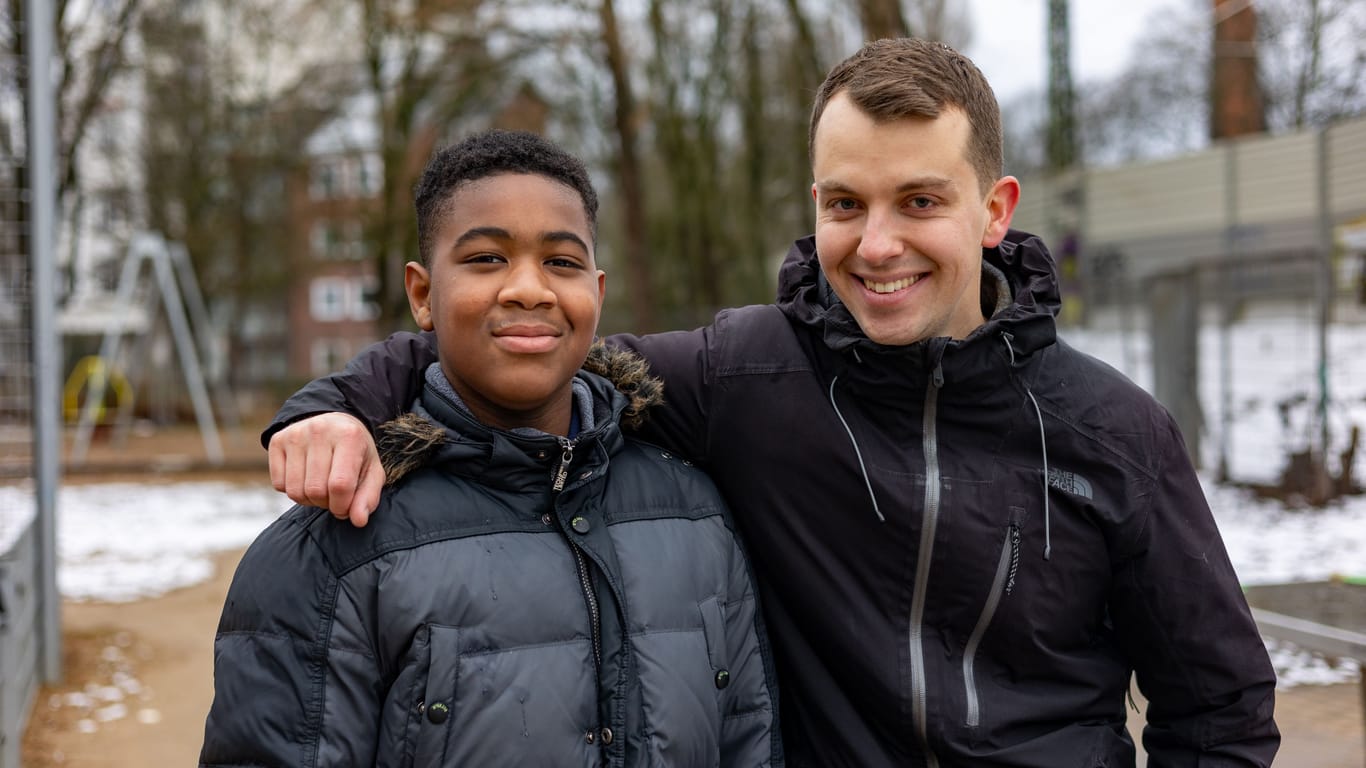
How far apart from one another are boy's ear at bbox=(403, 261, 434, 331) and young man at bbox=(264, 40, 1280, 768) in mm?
117

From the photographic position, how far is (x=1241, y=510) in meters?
9.64

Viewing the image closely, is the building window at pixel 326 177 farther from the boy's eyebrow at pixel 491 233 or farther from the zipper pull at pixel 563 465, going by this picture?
the zipper pull at pixel 563 465

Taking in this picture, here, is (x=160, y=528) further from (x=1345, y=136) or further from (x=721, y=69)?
(x=721, y=69)

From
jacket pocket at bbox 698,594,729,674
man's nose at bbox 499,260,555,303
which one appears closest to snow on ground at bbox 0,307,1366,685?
man's nose at bbox 499,260,555,303

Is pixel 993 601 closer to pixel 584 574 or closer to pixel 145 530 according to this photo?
pixel 584 574

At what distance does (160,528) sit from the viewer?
11047mm

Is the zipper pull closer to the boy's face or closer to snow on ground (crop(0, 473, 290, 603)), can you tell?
the boy's face

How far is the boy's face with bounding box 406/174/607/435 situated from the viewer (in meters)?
2.07

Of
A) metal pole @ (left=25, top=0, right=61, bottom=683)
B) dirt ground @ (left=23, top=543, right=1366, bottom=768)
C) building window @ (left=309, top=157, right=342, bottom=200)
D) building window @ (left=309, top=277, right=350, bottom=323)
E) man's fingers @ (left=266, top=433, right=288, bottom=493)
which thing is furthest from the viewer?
building window @ (left=309, top=277, right=350, bottom=323)

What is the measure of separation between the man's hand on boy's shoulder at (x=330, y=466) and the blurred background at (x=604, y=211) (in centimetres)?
254

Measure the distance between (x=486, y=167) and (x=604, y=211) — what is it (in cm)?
2635

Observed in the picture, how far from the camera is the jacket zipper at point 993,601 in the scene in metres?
2.16

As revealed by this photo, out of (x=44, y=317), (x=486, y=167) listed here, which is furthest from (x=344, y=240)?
(x=486, y=167)

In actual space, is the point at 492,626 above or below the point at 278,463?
below
